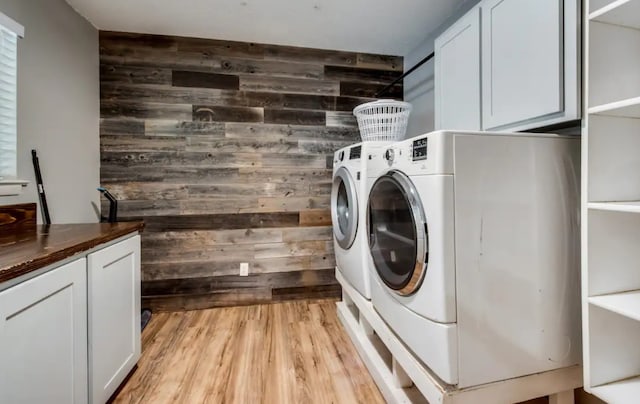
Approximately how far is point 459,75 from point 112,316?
2159mm

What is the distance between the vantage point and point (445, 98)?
171 cm

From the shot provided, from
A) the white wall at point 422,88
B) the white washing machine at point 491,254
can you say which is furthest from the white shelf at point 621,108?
the white wall at point 422,88

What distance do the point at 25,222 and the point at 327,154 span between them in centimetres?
209

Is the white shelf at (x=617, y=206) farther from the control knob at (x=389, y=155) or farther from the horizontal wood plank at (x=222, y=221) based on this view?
the horizontal wood plank at (x=222, y=221)

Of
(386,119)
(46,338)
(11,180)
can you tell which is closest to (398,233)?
(386,119)

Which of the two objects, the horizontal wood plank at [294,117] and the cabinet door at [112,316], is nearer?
the cabinet door at [112,316]

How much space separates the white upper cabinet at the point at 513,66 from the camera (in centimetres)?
102

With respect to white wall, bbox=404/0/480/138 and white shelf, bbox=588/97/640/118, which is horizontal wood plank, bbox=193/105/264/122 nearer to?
white wall, bbox=404/0/480/138

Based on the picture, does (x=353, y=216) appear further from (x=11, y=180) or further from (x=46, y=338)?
(x=11, y=180)

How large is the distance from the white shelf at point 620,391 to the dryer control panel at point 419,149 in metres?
1.02

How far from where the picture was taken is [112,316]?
1.36 meters

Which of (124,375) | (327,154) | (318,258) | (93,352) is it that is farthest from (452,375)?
(327,154)

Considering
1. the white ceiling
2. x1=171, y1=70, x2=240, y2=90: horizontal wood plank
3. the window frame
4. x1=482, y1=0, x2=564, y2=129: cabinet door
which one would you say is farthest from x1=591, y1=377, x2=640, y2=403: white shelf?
x1=171, y1=70, x2=240, y2=90: horizontal wood plank

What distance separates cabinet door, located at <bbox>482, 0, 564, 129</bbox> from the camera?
104 cm
